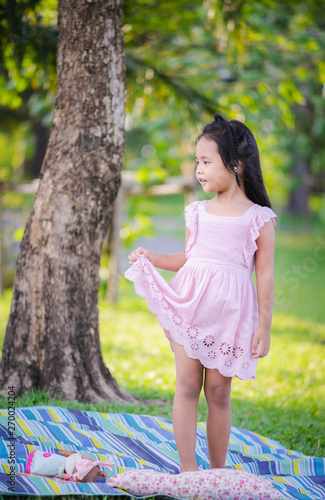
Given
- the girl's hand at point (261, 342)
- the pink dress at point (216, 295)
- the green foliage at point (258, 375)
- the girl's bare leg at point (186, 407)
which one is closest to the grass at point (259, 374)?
the green foliage at point (258, 375)

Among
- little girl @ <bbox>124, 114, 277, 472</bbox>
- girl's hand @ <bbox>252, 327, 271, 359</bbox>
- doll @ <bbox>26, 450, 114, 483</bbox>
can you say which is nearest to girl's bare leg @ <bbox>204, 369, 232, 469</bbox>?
little girl @ <bbox>124, 114, 277, 472</bbox>

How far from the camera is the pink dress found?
2.04 m

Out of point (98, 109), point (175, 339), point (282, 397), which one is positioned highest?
point (98, 109)

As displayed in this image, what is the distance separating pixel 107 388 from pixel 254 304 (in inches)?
52.0

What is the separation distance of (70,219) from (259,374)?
7.88ft

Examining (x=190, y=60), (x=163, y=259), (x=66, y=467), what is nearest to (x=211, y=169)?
(x=163, y=259)

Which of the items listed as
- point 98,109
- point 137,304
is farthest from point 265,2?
point 137,304

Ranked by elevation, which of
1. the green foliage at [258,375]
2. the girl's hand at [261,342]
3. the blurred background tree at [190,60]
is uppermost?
the blurred background tree at [190,60]

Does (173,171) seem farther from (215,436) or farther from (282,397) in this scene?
(215,436)

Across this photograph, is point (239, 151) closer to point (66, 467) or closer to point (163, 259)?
point (163, 259)

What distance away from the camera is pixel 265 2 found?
563cm

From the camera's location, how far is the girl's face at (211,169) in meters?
2.12

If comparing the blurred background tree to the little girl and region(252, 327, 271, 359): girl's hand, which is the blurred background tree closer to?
the little girl

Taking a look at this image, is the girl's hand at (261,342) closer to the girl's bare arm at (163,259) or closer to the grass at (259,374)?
the girl's bare arm at (163,259)
